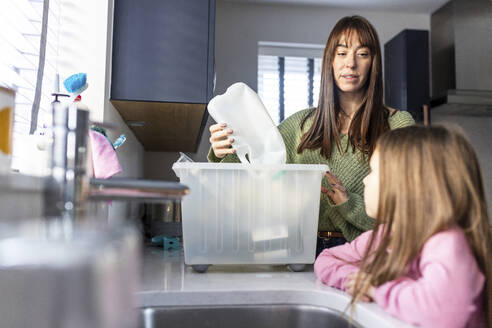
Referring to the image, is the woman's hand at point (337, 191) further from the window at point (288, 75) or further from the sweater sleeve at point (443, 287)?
the window at point (288, 75)

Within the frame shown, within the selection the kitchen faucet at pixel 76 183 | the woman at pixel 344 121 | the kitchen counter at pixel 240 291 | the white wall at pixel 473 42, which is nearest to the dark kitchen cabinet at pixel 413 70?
the white wall at pixel 473 42

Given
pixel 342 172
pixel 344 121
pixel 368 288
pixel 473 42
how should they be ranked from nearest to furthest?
pixel 368 288 < pixel 342 172 < pixel 344 121 < pixel 473 42

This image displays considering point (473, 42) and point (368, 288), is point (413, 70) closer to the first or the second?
point (473, 42)

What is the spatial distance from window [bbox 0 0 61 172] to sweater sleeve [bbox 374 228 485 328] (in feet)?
2.46

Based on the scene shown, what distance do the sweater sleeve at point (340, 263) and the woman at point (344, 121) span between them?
0.26 metres

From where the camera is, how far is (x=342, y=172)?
1216 mm

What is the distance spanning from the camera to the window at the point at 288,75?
125 inches

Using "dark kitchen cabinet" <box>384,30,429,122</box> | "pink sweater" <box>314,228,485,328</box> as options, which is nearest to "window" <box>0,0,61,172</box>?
"pink sweater" <box>314,228,485,328</box>

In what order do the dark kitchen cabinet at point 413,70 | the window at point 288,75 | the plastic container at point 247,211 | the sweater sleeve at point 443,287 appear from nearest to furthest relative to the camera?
the sweater sleeve at point 443,287 < the plastic container at point 247,211 < the dark kitchen cabinet at point 413,70 < the window at point 288,75

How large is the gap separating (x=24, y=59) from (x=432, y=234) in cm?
93

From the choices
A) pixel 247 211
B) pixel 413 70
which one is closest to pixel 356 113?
pixel 247 211

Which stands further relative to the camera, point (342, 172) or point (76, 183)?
point (342, 172)

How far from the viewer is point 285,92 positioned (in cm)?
319

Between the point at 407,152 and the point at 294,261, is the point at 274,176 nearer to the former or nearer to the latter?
the point at 294,261
